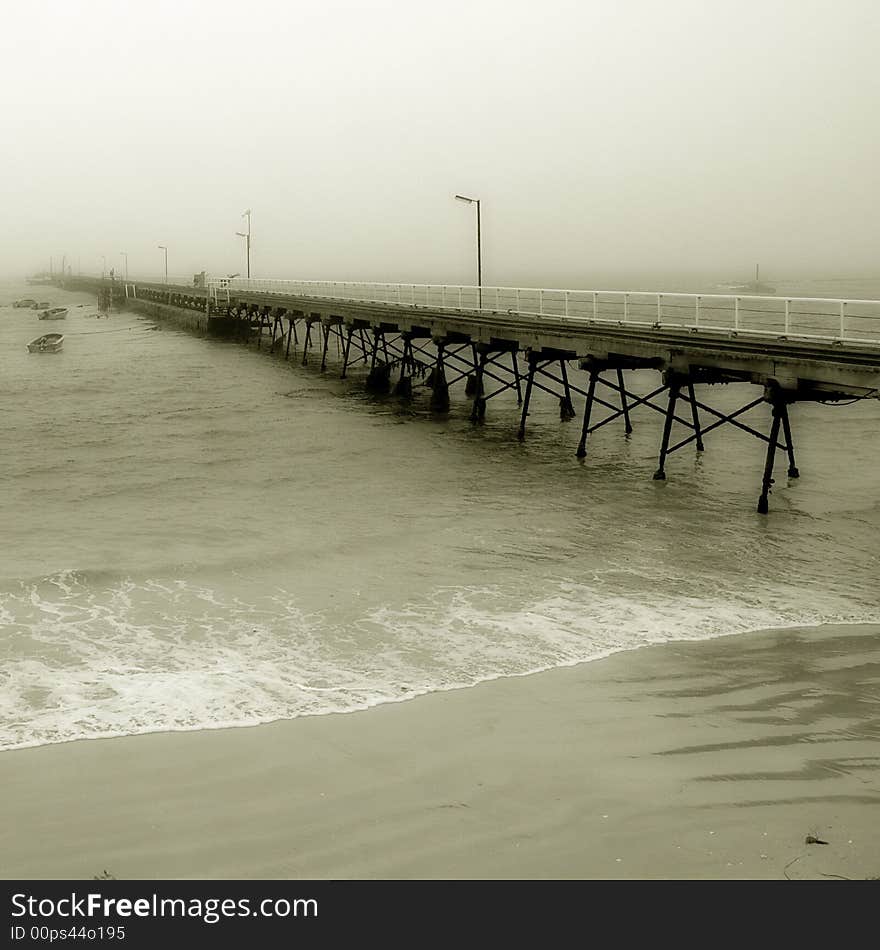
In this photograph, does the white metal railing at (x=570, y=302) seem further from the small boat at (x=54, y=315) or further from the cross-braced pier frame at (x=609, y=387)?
the small boat at (x=54, y=315)

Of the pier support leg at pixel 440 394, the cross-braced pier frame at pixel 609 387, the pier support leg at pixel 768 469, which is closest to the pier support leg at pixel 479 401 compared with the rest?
the cross-braced pier frame at pixel 609 387

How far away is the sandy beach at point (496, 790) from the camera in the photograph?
502 centimetres

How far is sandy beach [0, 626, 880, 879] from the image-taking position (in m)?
5.02

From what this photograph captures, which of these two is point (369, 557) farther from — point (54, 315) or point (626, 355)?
point (54, 315)

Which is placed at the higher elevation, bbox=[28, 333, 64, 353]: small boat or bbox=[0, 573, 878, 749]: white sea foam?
bbox=[28, 333, 64, 353]: small boat

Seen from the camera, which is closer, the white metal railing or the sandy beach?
the sandy beach

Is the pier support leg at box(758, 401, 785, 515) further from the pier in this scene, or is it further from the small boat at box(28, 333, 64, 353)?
the small boat at box(28, 333, 64, 353)

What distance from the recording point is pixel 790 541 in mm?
13555

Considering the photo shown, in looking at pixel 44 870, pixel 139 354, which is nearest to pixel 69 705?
pixel 44 870

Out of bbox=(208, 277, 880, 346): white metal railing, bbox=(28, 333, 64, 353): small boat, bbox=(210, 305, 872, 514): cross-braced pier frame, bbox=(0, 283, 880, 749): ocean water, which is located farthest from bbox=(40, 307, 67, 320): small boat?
bbox=(0, 283, 880, 749): ocean water

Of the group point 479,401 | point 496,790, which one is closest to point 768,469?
point 496,790

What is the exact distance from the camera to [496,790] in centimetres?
583

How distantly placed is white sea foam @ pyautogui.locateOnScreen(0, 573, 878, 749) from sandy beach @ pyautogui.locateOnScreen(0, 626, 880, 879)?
49cm
